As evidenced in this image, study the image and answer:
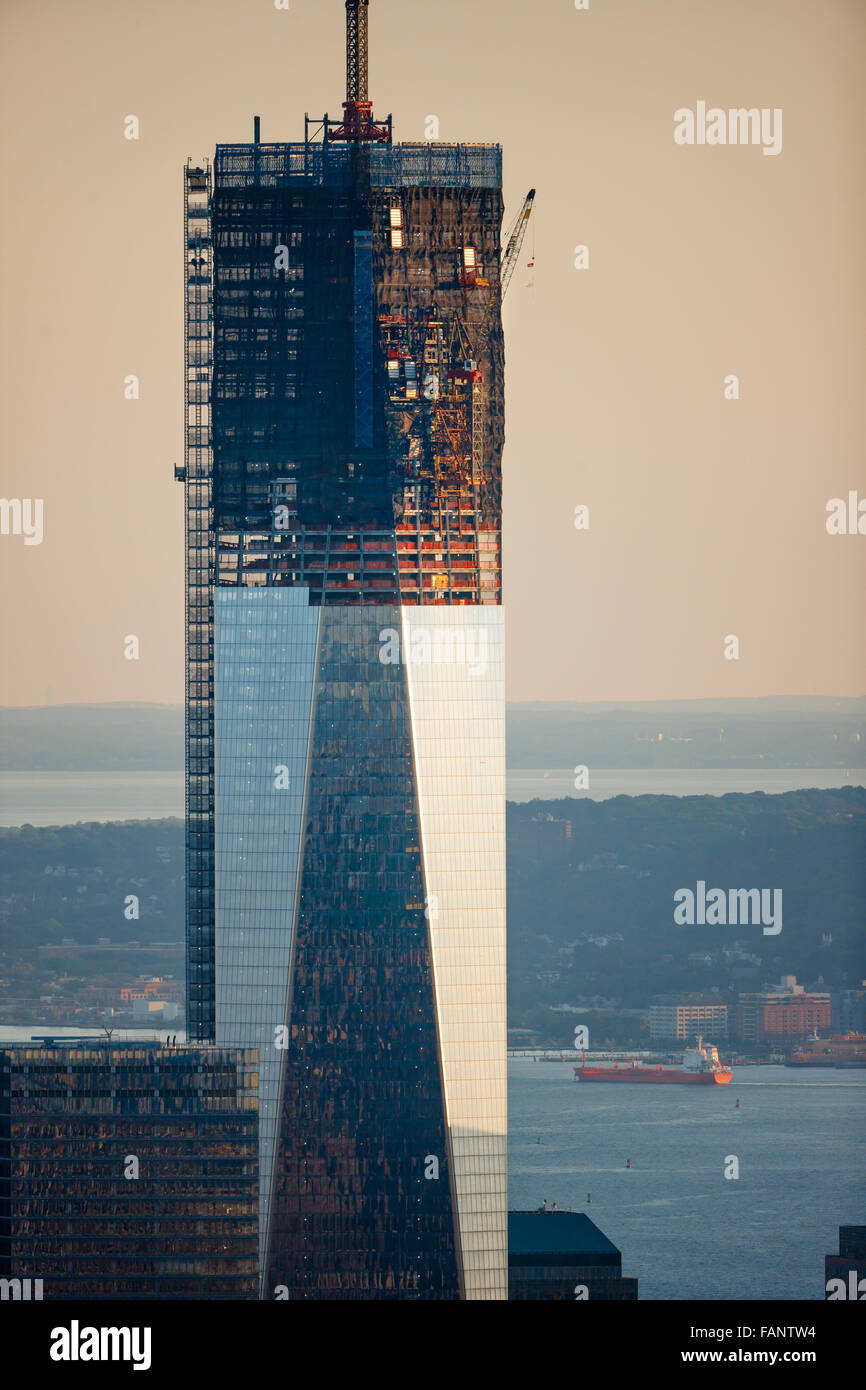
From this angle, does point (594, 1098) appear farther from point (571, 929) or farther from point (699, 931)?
point (571, 929)

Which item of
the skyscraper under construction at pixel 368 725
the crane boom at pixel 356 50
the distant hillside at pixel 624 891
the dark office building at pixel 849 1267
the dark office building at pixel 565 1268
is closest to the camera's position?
the dark office building at pixel 849 1267

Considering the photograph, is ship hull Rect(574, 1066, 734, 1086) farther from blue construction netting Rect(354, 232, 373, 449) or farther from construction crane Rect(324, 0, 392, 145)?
construction crane Rect(324, 0, 392, 145)

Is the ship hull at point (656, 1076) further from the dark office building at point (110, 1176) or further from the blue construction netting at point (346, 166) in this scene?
the blue construction netting at point (346, 166)

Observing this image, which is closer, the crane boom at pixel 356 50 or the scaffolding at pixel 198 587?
the crane boom at pixel 356 50

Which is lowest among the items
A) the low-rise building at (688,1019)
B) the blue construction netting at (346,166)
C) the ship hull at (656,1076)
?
the ship hull at (656,1076)

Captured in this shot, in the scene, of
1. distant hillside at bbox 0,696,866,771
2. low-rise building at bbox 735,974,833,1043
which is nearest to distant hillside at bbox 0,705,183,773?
distant hillside at bbox 0,696,866,771

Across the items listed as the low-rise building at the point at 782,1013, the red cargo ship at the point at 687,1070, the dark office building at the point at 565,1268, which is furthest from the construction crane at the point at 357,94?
the red cargo ship at the point at 687,1070
